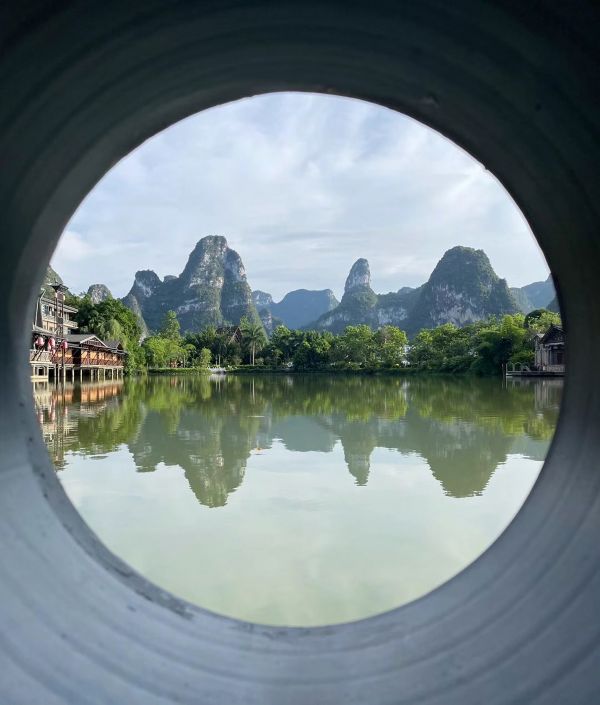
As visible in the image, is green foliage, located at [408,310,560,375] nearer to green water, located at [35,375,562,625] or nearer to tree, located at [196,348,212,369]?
tree, located at [196,348,212,369]

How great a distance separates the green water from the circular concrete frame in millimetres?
1519

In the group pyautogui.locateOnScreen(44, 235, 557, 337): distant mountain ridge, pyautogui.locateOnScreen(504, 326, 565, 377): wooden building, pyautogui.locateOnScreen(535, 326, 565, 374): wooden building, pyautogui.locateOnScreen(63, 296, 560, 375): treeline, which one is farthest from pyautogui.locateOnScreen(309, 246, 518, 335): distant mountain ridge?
pyautogui.locateOnScreen(535, 326, 565, 374): wooden building

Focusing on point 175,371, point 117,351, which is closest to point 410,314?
point 175,371

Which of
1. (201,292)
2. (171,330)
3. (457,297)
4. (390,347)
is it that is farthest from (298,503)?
(201,292)

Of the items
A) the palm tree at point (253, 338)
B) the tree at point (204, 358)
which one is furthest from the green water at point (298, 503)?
the palm tree at point (253, 338)

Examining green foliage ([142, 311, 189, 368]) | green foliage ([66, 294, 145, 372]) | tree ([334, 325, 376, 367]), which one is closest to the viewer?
green foliage ([66, 294, 145, 372])

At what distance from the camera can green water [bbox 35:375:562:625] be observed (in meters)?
3.55

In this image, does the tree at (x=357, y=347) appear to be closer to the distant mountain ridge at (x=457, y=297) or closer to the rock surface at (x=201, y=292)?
the distant mountain ridge at (x=457, y=297)

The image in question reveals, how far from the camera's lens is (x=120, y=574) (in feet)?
6.13

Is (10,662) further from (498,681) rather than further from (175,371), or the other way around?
(175,371)

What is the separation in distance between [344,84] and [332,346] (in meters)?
55.2

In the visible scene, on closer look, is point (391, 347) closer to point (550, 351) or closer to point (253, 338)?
point (550, 351)

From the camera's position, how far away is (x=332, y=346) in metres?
57.1

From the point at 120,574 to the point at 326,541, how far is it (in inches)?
106
